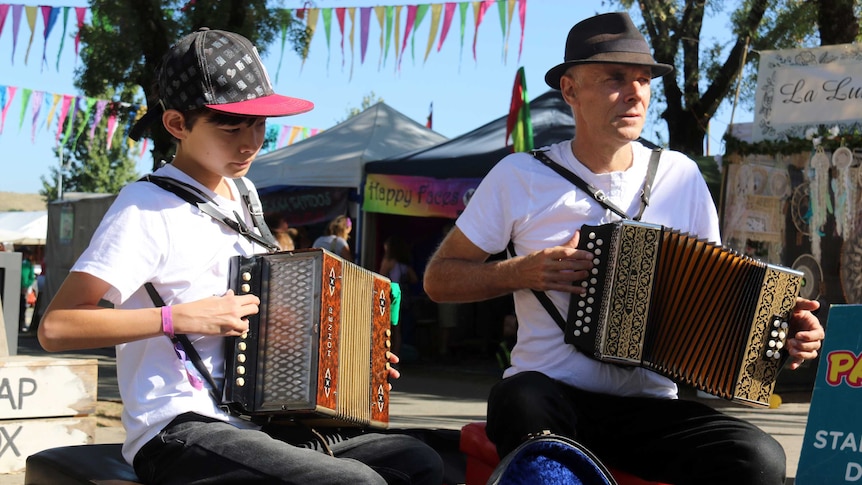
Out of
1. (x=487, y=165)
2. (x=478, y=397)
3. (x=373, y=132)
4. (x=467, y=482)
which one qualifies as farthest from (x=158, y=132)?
(x=467, y=482)

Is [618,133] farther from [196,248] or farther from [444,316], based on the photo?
[444,316]

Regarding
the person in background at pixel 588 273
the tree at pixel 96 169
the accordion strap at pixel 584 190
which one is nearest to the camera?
the person in background at pixel 588 273

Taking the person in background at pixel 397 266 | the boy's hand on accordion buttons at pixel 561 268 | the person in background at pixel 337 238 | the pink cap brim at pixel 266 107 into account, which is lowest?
the person in background at pixel 397 266

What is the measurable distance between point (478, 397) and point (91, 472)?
720 centimetres

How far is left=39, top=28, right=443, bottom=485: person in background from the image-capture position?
2.67 metres

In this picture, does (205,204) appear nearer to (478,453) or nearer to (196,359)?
(196,359)

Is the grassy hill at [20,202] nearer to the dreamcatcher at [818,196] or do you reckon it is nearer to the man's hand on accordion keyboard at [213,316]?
the dreamcatcher at [818,196]

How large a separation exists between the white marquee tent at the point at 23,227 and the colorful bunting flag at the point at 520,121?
22818 millimetres

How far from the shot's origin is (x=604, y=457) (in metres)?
3.31

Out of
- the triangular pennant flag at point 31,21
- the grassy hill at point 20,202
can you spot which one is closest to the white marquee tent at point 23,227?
the triangular pennant flag at point 31,21

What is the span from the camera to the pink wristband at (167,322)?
2676 mm

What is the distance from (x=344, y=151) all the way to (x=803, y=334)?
33.3 ft

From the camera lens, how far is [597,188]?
3.47m

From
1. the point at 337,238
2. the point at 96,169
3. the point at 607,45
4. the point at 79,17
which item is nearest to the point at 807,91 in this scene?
the point at 337,238
